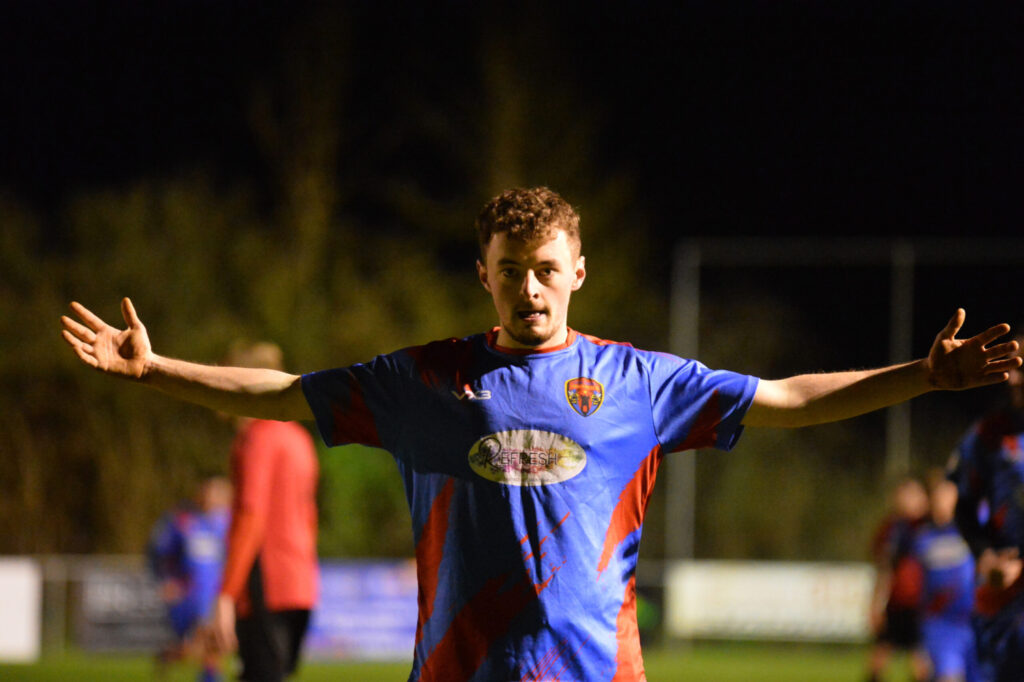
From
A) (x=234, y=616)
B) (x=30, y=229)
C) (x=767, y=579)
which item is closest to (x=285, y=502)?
(x=234, y=616)

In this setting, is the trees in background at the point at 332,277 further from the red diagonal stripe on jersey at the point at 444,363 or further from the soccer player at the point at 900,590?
the red diagonal stripe on jersey at the point at 444,363

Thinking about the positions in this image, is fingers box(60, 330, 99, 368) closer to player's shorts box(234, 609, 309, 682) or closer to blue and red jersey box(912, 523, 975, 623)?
player's shorts box(234, 609, 309, 682)

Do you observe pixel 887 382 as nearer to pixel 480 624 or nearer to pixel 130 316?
pixel 480 624

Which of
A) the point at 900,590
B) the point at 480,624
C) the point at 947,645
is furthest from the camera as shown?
the point at 900,590

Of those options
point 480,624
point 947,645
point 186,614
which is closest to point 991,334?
point 480,624

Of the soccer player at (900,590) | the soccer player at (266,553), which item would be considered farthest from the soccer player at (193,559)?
the soccer player at (266,553)

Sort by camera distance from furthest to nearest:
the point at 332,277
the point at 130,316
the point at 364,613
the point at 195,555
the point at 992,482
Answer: the point at 332,277
the point at 364,613
the point at 195,555
the point at 992,482
the point at 130,316

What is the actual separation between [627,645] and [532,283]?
0.88 m

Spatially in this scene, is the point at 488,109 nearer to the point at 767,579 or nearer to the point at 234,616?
the point at 767,579

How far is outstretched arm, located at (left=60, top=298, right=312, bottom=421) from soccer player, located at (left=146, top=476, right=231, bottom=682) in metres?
9.14

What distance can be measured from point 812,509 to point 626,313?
18.8 feet

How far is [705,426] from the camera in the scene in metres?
3.39

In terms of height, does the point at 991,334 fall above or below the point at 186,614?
above

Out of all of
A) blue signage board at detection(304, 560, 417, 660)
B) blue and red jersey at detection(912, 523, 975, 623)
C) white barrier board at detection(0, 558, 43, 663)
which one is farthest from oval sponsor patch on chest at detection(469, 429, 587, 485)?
white barrier board at detection(0, 558, 43, 663)
